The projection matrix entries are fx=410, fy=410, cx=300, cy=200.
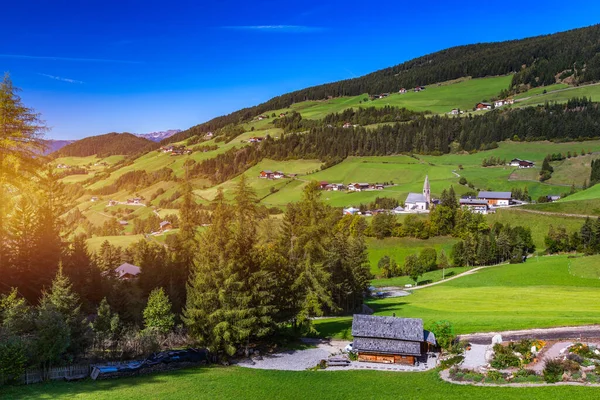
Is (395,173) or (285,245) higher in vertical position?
(395,173)

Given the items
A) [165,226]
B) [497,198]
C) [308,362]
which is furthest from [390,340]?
[165,226]

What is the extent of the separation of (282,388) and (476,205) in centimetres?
12176

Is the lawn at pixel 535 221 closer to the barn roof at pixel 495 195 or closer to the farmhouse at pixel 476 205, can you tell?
the farmhouse at pixel 476 205

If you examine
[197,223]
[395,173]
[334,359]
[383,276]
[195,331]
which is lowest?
[383,276]

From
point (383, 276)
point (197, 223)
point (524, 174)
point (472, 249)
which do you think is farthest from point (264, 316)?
point (524, 174)

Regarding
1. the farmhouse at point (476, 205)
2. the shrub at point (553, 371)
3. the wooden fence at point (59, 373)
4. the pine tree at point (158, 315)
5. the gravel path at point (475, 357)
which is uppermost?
the farmhouse at point (476, 205)

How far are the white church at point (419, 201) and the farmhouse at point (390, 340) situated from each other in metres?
108

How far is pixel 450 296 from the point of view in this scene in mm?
63312

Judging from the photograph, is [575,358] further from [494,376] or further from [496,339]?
[494,376]

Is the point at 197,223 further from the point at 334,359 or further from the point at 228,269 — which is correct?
the point at 334,359

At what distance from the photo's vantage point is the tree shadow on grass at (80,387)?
80.3 ft

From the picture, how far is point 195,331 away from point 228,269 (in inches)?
243

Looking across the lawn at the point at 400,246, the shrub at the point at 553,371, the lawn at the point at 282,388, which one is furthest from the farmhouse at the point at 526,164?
the lawn at the point at 282,388

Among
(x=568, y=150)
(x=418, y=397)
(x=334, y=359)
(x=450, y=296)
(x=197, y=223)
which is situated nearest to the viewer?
(x=418, y=397)
